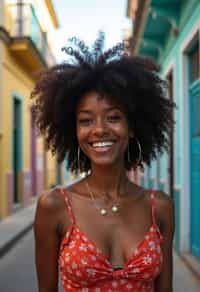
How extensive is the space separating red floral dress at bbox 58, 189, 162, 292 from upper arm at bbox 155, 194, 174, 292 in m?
0.13

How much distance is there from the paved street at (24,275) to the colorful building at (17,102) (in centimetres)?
374

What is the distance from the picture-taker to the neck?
2.05 m

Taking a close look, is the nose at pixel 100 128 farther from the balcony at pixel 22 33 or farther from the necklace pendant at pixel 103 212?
the balcony at pixel 22 33

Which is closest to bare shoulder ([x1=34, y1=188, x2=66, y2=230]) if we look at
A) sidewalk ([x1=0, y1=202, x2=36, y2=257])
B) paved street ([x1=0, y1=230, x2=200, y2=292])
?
paved street ([x1=0, y1=230, x2=200, y2=292])

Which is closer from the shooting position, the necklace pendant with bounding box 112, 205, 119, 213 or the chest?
the chest

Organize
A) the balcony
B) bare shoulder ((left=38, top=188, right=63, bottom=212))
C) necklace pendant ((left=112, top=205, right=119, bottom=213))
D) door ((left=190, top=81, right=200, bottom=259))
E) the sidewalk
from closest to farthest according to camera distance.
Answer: bare shoulder ((left=38, top=188, right=63, bottom=212)), necklace pendant ((left=112, top=205, right=119, bottom=213)), door ((left=190, top=81, right=200, bottom=259)), the sidewalk, the balcony

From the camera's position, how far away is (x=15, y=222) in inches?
446

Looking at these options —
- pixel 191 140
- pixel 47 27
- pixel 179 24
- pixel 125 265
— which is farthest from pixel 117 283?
pixel 47 27

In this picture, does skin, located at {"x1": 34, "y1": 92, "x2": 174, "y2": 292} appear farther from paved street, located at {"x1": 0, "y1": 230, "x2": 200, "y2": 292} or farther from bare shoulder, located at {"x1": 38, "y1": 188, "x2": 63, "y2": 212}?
paved street, located at {"x1": 0, "y1": 230, "x2": 200, "y2": 292}

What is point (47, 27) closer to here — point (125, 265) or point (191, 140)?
point (191, 140)

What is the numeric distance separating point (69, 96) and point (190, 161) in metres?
5.59

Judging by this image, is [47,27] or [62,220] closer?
[62,220]

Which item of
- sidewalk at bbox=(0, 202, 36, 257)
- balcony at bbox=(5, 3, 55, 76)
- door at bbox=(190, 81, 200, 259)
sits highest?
balcony at bbox=(5, 3, 55, 76)

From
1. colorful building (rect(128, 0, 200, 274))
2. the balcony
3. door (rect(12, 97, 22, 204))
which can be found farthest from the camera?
door (rect(12, 97, 22, 204))
